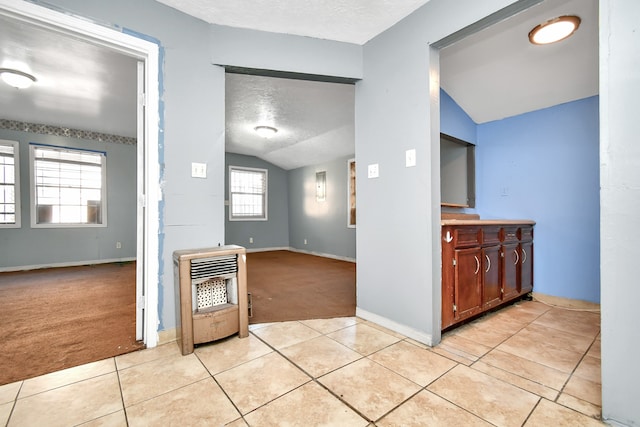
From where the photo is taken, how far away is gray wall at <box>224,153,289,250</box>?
6.89 m

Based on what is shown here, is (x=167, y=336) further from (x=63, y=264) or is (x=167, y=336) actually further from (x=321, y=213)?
(x=321, y=213)

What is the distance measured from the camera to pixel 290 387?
1.44 meters

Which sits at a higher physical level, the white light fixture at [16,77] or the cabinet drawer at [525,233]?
the white light fixture at [16,77]

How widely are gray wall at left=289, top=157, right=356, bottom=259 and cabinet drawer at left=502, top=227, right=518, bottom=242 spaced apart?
10.6 feet

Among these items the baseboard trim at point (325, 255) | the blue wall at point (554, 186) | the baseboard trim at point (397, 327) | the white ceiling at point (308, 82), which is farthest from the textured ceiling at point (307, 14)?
the baseboard trim at point (325, 255)

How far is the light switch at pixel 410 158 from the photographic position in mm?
2015

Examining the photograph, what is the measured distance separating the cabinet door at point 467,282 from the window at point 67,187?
247 inches

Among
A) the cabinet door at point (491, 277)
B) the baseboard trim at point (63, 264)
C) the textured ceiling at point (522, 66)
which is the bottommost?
the baseboard trim at point (63, 264)

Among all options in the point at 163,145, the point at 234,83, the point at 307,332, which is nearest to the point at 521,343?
the point at 307,332

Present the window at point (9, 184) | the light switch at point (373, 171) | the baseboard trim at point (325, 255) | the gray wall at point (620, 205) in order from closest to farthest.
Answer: the gray wall at point (620, 205) → the light switch at point (373, 171) → the window at point (9, 184) → the baseboard trim at point (325, 255)

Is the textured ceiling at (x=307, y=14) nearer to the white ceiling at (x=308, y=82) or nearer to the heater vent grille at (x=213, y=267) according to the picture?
the white ceiling at (x=308, y=82)

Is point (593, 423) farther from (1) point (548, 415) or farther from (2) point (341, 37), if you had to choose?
(2) point (341, 37)

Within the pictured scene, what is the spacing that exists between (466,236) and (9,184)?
6954 mm

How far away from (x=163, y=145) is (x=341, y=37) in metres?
1.74
